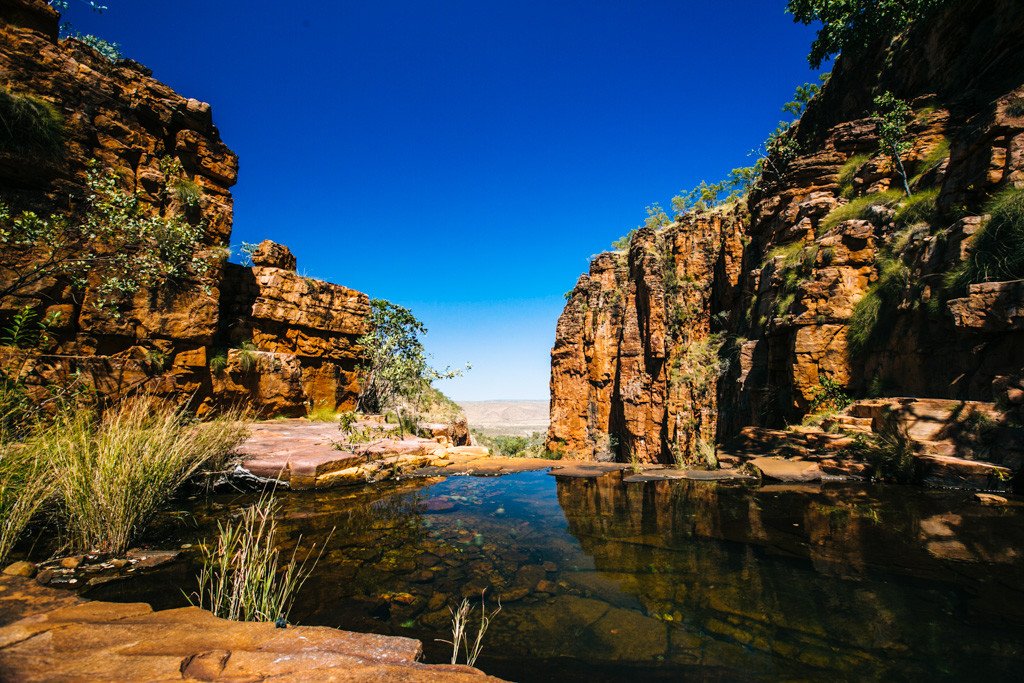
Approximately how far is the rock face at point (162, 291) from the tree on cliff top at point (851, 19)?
22636mm

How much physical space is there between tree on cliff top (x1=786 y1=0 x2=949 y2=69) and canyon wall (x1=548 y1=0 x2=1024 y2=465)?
2.06 feet

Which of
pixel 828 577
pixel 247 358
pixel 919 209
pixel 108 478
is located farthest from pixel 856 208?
pixel 247 358

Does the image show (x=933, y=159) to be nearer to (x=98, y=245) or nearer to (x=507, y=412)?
(x=98, y=245)

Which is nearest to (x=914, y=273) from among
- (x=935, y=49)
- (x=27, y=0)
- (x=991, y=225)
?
(x=991, y=225)

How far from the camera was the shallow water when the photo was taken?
2453 millimetres

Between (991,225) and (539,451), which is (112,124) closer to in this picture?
(991,225)

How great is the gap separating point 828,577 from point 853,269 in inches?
393

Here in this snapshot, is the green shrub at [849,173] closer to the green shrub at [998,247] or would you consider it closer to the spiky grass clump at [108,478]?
the green shrub at [998,247]

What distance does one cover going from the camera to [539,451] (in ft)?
80.6

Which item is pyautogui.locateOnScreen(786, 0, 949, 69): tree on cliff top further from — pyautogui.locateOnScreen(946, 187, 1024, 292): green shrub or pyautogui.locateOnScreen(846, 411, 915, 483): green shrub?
pyautogui.locateOnScreen(846, 411, 915, 483): green shrub

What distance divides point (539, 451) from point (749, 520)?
798 inches

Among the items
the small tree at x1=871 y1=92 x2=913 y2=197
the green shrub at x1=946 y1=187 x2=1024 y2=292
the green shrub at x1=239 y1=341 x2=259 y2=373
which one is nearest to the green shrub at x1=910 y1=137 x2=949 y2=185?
the small tree at x1=871 y1=92 x2=913 y2=197

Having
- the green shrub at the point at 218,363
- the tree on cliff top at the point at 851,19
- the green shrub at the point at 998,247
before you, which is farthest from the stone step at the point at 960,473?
the tree on cliff top at the point at 851,19

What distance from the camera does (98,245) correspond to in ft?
24.5
